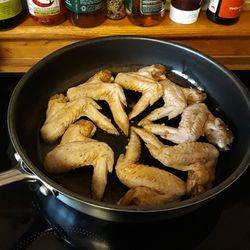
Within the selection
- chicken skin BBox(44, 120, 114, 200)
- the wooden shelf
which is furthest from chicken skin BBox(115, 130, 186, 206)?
the wooden shelf

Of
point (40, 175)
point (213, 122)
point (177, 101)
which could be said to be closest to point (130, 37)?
point (177, 101)

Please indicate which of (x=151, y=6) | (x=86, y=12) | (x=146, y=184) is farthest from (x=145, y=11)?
(x=146, y=184)

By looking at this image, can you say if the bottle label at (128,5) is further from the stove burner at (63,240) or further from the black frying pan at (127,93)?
the stove burner at (63,240)

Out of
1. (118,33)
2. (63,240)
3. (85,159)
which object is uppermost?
(118,33)

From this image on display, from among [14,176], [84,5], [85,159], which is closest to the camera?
[14,176]

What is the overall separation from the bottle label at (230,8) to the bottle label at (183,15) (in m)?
0.07

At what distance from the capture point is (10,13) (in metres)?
1.00

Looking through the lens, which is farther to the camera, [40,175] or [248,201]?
[248,201]

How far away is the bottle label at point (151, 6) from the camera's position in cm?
99

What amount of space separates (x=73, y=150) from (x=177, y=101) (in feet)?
1.03

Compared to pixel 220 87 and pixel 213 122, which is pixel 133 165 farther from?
pixel 220 87

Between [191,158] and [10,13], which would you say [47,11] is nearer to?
[10,13]

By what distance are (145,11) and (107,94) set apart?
253 mm

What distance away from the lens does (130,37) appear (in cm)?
105
